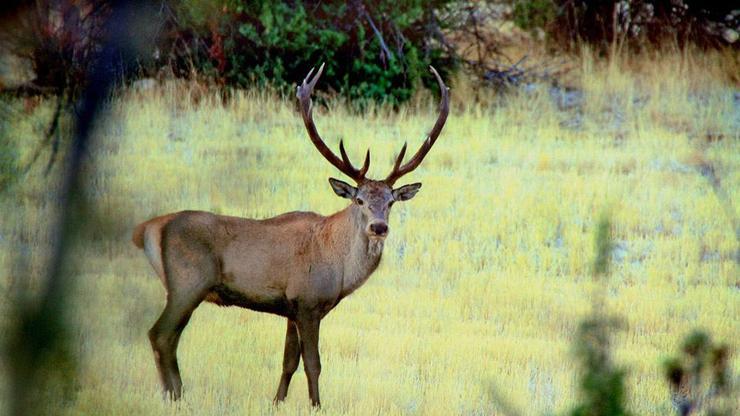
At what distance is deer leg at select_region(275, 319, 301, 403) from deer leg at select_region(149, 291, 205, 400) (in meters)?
0.57

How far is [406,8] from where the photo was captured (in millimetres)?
16734

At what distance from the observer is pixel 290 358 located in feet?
23.4

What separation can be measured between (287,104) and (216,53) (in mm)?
999

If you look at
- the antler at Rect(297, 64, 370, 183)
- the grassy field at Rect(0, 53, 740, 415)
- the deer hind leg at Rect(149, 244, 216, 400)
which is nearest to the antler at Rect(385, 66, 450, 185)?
the antler at Rect(297, 64, 370, 183)

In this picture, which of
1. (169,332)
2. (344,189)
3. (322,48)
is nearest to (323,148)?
(344,189)

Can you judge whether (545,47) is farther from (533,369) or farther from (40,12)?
(40,12)

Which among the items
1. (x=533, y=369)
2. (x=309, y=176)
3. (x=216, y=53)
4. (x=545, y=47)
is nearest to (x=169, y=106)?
(x=216, y=53)

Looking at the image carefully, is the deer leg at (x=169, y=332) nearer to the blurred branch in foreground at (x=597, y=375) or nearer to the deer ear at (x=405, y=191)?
the deer ear at (x=405, y=191)

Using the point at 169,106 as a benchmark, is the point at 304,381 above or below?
below

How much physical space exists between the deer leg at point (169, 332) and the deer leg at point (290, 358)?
0.57 m

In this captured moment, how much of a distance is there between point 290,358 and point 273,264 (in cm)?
51

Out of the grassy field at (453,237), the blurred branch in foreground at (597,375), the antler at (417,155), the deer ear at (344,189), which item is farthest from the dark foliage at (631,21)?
the blurred branch in foreground at (597,375)

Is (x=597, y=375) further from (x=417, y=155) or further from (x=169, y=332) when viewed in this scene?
(x=417, y=155)

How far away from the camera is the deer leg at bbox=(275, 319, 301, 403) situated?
7133 mm
